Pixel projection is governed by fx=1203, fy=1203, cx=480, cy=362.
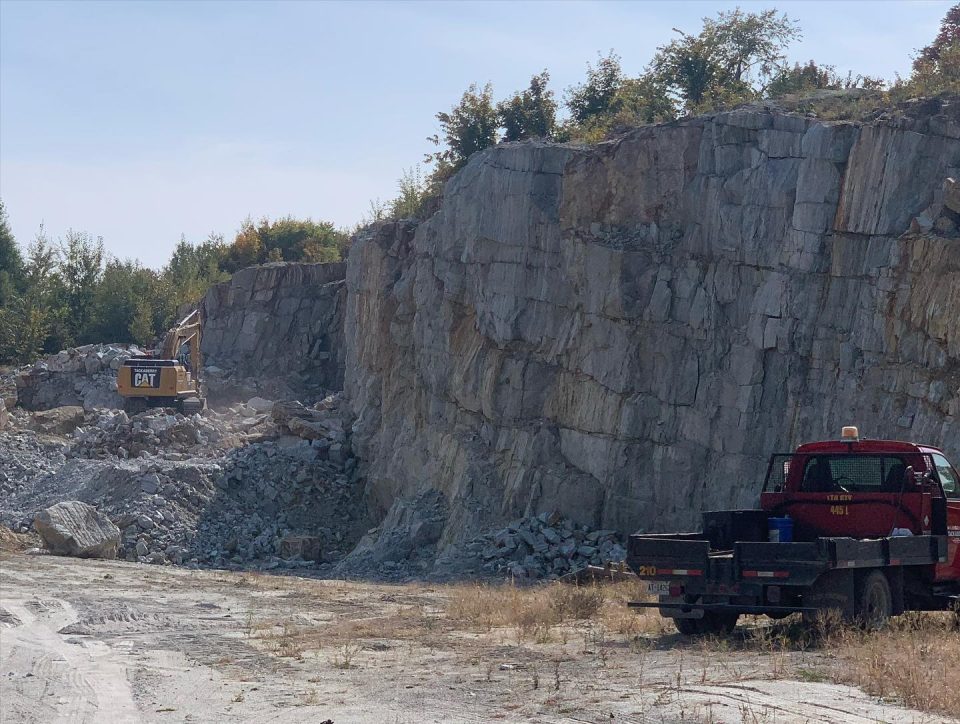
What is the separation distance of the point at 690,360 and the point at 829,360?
3.12m

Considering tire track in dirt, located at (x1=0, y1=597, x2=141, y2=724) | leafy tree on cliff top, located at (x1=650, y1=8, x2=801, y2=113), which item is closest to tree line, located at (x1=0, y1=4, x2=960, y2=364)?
leafy tree on cliff top, located at (x1=650, y1=8, x2=801, y2=113)

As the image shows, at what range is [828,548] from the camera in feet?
40.5

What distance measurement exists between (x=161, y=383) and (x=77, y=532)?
16.2 metres

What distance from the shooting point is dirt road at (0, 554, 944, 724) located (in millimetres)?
9852

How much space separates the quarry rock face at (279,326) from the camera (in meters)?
51.2

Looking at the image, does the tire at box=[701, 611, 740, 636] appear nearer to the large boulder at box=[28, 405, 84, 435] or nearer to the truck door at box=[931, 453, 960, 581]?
the truck door at box=[931, 453, 960, 581]

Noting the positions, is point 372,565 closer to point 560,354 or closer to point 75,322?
point 560,354

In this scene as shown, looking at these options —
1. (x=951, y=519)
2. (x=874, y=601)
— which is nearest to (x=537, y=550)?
(x=951, y=519)

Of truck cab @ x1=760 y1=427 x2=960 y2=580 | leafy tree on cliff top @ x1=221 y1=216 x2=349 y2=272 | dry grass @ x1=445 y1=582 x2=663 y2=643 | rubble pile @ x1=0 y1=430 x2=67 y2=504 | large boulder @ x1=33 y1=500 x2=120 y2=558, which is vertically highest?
leafy tree on cliff top @ x1=221 y1=216 x2=349 y2=272

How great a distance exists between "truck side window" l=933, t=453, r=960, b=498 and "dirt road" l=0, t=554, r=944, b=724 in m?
3.72

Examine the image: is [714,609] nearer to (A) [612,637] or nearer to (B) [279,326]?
(A) [612,637]

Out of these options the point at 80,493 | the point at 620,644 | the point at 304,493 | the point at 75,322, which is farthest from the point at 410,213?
the point at 75,322

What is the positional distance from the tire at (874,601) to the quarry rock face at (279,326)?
38.5 m

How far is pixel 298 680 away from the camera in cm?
1201
